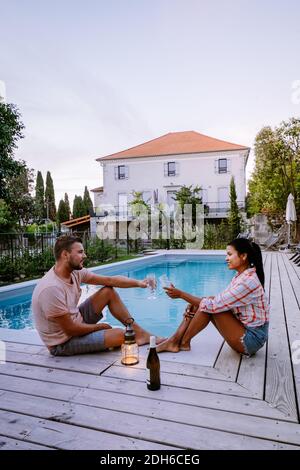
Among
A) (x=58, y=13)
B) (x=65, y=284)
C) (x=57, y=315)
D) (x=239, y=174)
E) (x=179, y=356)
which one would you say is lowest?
(x=179, y=356)

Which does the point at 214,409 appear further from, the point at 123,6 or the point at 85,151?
the point at 85,151

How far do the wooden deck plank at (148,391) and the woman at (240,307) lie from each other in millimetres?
614

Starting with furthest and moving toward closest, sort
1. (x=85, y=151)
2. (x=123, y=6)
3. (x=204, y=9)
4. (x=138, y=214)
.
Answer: (x=85, y=151) → (x=138, y=214) → (x=123, y=6) → (x=204, y=9)

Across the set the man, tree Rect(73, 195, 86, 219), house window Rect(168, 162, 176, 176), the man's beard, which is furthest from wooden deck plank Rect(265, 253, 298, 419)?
tree Rect(73, 195, 86, 219)

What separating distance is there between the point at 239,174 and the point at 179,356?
25117mm

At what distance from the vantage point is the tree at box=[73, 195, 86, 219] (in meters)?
42.3

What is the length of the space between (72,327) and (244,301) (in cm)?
141

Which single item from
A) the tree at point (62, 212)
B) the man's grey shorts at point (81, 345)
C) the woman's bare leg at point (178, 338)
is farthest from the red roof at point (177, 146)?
the man's grey shorts at point (81, 345)

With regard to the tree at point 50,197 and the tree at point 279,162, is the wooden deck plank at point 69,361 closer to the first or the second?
the tree at point 279,162

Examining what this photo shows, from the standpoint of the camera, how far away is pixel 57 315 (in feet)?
8.71

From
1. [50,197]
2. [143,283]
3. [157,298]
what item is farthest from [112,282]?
[50,197]

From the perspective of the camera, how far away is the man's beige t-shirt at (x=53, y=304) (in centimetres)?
266
